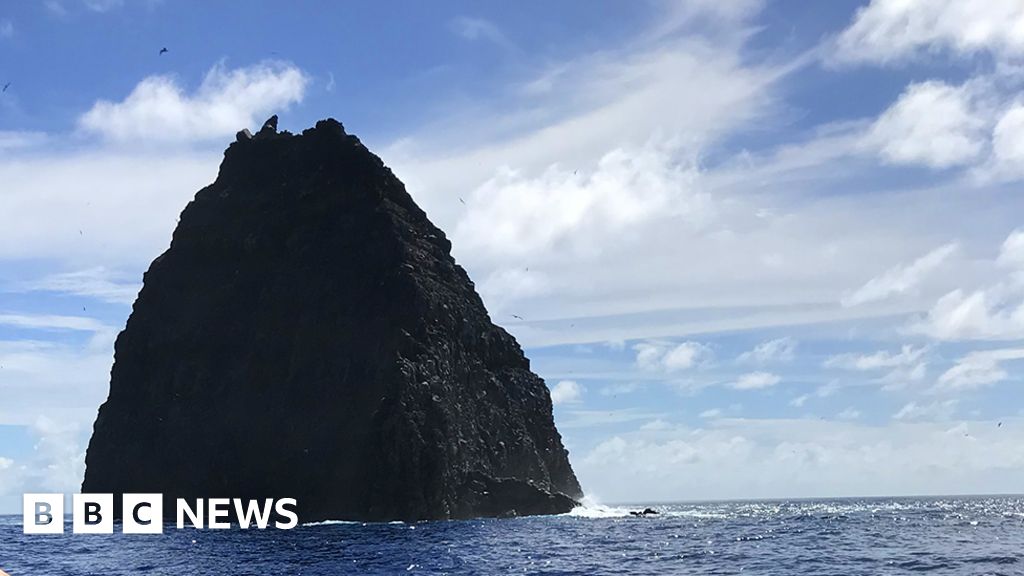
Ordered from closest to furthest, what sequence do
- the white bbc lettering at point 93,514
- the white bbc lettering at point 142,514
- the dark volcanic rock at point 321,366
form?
the white bbc lettering at point 142,514
the white bbc lettering at point 93,514
the dark volcanic rock at point 321,366

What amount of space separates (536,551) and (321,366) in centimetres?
6880

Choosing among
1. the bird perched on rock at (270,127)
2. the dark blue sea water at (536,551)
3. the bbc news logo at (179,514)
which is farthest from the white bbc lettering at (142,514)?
the bird perched on rock at (270,127)

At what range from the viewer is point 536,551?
67.6m

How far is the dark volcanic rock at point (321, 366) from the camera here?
122 meters

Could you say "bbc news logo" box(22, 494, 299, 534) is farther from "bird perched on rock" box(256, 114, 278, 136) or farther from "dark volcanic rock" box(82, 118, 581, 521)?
"bird perched on rock" box(256, 114, 278, 136)

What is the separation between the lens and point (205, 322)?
14375cm

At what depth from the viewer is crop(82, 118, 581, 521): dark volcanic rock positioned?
121625 mm

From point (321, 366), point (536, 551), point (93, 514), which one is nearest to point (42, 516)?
point (93, 514)

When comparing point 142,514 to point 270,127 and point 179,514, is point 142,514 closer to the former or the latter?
point 179,514

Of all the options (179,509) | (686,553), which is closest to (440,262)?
(179,509)

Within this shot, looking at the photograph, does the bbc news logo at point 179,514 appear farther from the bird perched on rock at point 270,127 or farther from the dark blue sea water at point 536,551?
the bird perched on rock at point 270,127

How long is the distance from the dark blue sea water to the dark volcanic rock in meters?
22.9

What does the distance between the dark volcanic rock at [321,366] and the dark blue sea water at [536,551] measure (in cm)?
2290

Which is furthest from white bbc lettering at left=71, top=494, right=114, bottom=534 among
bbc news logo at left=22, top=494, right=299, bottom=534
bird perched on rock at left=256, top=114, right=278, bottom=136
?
bird perched on rock at left=256, top=114, right=278, bottom=136
